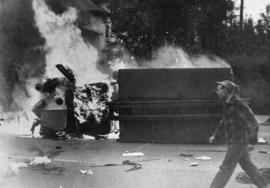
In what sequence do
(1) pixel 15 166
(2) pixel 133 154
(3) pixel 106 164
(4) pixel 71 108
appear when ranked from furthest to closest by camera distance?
(4) pixel 71 108 → (2) pixel 133 154 → (3) pixel 106 164 → (1) pixel 15 166

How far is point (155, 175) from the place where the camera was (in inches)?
325

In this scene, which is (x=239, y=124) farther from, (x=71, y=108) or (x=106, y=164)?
(x=71, y=108)

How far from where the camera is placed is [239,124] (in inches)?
259

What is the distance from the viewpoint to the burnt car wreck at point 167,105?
12070 millimetres

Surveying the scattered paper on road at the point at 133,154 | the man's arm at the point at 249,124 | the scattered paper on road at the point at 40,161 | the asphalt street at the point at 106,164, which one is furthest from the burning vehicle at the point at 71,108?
the man's arm at the point at 249,124

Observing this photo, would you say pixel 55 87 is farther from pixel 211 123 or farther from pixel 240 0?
pixel 240 0

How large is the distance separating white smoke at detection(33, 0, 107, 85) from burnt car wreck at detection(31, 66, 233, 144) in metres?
1.90

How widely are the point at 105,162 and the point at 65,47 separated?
21.0 ft

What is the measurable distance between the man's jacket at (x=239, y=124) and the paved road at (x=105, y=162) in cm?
117

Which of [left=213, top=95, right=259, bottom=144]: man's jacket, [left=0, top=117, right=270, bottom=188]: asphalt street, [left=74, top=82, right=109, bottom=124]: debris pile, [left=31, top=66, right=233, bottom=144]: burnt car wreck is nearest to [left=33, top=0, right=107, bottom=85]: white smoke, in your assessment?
[left=74, top=82, right=109, bottom=124]: debris pile

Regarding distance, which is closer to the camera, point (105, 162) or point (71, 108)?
point (105, 162)

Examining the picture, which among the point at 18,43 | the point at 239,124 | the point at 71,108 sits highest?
the point at 18,43

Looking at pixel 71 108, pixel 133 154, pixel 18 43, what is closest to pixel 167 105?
pixel 133 154

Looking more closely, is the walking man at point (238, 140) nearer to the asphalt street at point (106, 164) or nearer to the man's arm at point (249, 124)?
the man's arm at point (249, 124)
